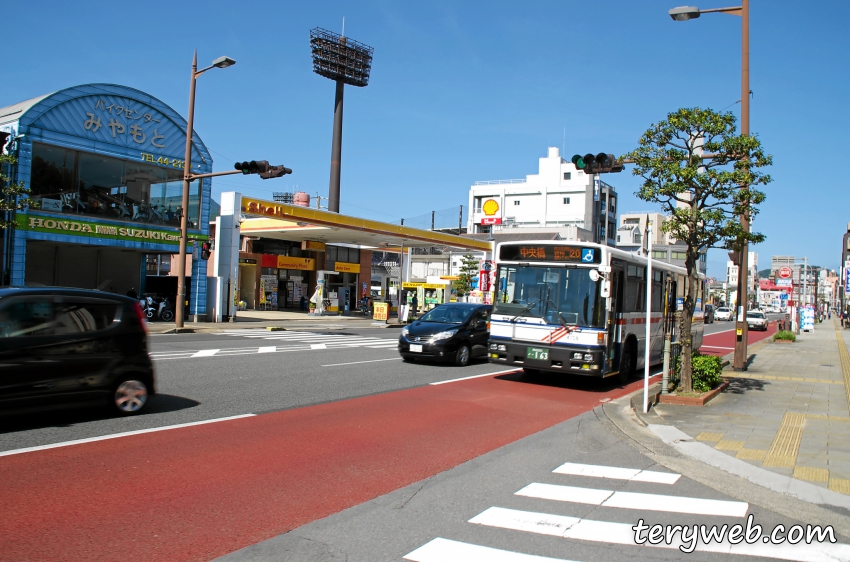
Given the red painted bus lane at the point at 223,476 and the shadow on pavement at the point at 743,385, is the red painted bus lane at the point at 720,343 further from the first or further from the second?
the red painted bus lane at the point at 223,476

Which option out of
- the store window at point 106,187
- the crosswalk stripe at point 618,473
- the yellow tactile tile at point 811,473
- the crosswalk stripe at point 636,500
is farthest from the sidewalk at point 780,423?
the store window at point 106,187

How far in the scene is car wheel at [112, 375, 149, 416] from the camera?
27.5 feet

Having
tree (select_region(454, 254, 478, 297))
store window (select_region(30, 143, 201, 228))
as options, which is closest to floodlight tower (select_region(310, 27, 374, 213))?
tree (select_region(454, 254, 478, 297))

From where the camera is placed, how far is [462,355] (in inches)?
643

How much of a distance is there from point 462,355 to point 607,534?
37.4ft

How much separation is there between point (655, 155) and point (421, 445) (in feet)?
24.1

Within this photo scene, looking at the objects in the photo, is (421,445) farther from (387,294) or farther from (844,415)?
(387,294)

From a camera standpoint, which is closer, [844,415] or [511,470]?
[511,470]

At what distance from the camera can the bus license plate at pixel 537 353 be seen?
500 inches

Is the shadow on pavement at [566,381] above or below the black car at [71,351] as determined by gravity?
below

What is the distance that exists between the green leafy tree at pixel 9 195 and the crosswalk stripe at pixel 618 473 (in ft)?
69.8

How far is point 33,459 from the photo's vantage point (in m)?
6.30

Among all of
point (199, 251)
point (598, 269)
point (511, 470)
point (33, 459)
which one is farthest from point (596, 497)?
point (199, 251)

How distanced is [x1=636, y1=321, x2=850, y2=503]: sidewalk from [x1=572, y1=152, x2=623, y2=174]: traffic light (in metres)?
5.14
